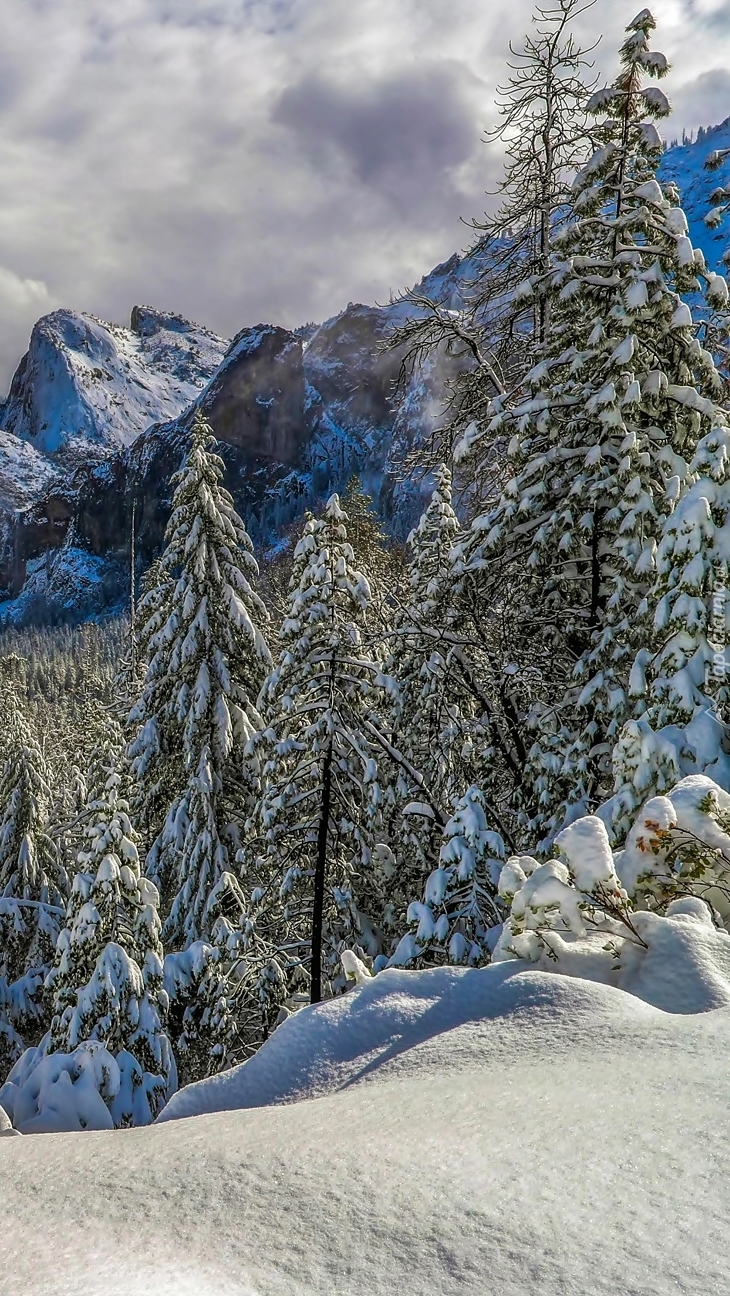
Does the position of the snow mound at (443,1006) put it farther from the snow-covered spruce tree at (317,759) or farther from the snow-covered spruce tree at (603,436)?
the snow-covered spruce tree at (317,759)

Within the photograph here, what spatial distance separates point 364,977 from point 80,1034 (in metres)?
7.42

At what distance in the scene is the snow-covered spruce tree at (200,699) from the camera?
1402 cm

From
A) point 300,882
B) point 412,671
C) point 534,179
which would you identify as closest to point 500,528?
point 534,179

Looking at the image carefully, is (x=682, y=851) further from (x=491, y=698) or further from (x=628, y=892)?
(x=491, y=698)

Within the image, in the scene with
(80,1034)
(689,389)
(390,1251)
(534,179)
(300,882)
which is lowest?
(80,1034)

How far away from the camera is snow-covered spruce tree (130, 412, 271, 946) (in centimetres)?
1402

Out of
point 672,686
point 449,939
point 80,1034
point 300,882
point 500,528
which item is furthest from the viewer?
point 300,882

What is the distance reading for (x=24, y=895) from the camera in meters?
21.9

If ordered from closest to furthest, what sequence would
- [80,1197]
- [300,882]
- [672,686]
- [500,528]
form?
[80,1197]
[672,686]
[500,528]
[300,882]

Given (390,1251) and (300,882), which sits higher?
(390,1251)

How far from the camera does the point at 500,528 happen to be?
787 centimetres

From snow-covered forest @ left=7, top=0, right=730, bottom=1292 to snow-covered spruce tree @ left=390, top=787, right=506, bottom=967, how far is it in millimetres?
30

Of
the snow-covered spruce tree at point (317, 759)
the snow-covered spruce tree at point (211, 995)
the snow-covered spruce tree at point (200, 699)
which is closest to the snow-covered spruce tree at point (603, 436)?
the snow-covered spruce tree at point (317, 759)

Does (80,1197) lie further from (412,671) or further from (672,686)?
(412,671)
